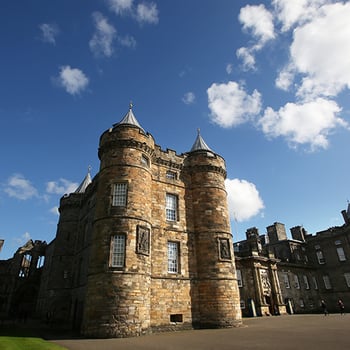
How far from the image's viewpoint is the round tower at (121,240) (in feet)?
52.9

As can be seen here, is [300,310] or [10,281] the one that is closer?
[300,310]

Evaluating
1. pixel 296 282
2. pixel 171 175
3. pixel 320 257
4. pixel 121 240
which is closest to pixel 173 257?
pixel 121 240

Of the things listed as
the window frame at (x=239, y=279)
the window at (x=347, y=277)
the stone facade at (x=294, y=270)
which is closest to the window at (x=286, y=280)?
the stone facade at (x=294, y=270)

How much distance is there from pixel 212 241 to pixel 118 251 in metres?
8.21

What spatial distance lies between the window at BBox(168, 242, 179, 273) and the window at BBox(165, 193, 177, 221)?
86.1 inches

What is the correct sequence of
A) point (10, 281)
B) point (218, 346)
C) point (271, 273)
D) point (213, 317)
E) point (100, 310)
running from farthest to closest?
point (10, 281) → point (271, 273) → point (213, 317) → point (100, 310) → point (218, 346)

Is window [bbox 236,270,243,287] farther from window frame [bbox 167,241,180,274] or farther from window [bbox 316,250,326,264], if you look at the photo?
window [bbox 316,250,326,264]

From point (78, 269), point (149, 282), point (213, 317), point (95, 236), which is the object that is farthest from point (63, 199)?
point (213, 317)

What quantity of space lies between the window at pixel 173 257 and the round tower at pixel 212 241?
1862 millimetres

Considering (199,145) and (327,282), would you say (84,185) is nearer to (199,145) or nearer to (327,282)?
(199,145)

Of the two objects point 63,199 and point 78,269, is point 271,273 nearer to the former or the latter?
point 78,269

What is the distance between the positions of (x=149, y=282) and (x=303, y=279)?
33.8m

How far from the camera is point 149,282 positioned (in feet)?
60.6

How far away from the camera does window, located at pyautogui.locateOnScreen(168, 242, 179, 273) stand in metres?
20.9
